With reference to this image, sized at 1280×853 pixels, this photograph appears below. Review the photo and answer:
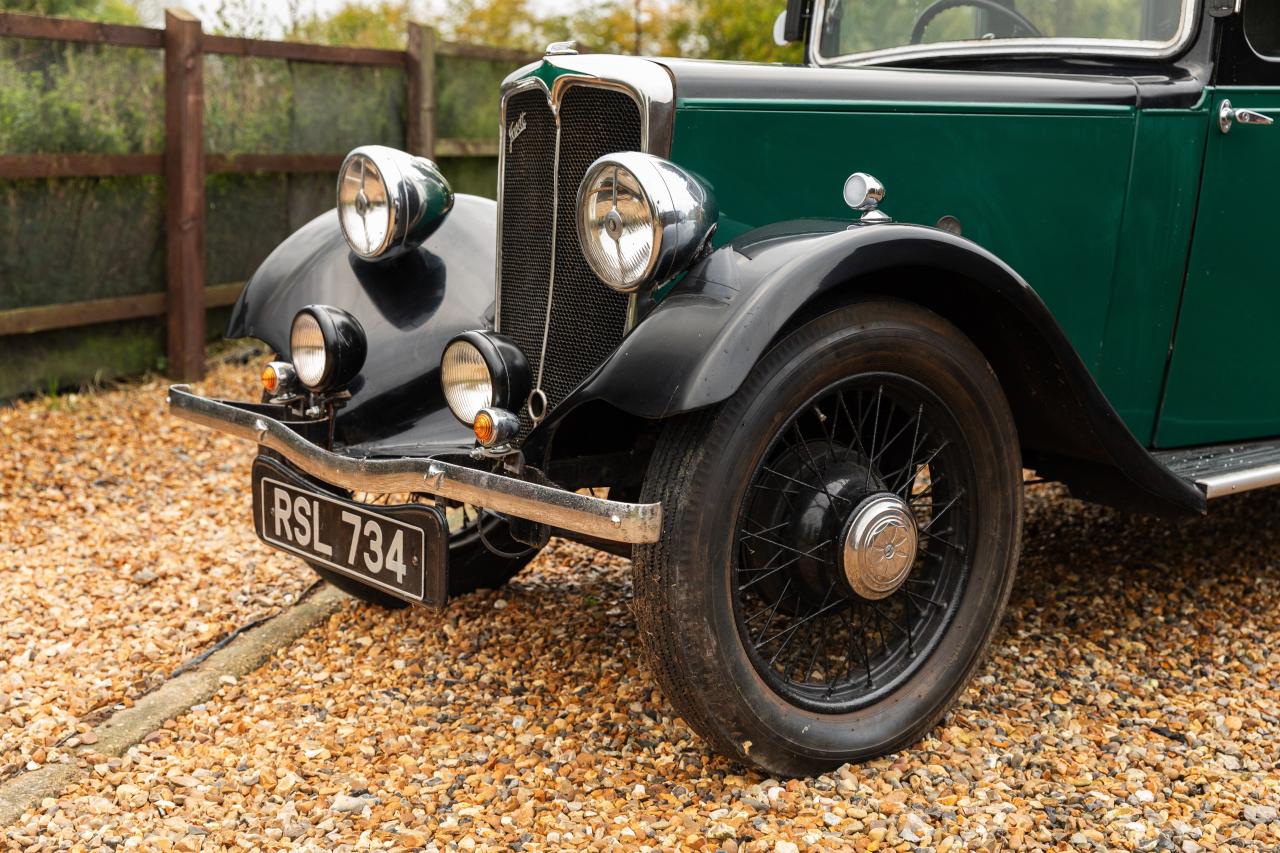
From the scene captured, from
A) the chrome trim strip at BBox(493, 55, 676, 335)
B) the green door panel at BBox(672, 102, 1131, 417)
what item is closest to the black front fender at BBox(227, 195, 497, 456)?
the chrome trim strip at BBox(493, 55, 676, 335)

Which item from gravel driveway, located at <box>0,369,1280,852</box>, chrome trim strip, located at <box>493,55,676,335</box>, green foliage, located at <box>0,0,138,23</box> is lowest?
gravel driveway, located at <box>0,369,1280,852</box>

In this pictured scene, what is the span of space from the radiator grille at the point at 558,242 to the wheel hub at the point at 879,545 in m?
0.62

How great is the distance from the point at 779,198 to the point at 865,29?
120 cm

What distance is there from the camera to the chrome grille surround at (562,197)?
253 centimetres

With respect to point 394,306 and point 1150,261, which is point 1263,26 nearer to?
point 1150,261

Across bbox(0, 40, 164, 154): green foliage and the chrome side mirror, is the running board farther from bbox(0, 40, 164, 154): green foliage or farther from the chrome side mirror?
bbox(0, 40, 164, 154): green foliage

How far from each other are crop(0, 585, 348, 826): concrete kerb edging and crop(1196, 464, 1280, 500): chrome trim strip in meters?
2.24

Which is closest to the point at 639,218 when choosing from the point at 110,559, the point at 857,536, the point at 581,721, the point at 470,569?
the point at 857,536

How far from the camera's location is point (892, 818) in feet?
7.75

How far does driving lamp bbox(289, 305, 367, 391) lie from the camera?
2.78m

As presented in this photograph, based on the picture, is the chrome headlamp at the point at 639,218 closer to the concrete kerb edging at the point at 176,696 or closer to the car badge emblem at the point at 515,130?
the car badge emblem at the point at 515,130

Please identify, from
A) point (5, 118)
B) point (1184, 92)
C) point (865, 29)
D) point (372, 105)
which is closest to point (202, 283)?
point (5, 118)

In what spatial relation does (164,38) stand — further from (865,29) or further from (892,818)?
(892,818)

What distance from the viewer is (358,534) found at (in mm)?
2562
